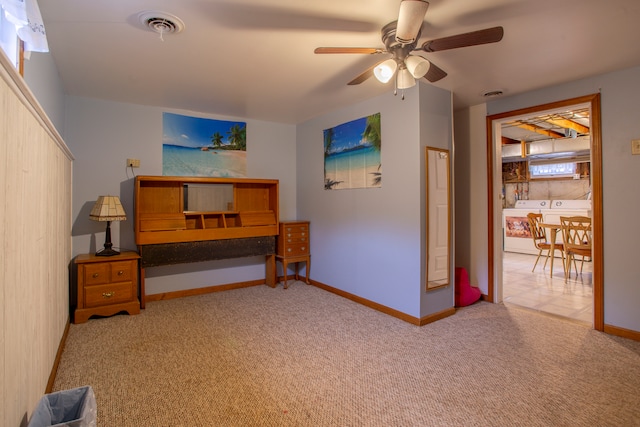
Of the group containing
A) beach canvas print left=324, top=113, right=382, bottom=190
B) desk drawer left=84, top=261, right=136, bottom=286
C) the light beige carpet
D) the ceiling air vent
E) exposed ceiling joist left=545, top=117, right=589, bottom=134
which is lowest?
Answer: the light beige carpet

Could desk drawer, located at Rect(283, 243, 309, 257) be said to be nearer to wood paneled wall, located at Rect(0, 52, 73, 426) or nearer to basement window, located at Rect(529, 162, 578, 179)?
wood paneled wall, located at Rect(0, 52, 73, 426)

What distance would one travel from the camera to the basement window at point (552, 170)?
7.64m

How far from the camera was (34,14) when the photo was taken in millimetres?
1395

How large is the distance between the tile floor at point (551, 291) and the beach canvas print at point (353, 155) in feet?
7.48

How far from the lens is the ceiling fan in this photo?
1629 millimetres

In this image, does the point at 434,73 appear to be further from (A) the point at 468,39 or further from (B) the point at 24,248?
(B) the point at 24,248

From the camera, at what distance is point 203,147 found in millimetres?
4207

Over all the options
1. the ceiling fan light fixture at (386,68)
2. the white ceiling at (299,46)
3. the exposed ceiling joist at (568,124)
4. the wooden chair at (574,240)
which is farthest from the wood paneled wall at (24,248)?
the exposed ceiling joist at (568,124)

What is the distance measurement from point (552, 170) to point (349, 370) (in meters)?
8.13

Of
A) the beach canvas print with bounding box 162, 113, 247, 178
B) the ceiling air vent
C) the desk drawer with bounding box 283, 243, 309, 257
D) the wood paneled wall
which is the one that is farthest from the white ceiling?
the desk drawer with bounding box 283, 243, 309, 257

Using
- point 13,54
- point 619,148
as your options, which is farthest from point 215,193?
point 619,148

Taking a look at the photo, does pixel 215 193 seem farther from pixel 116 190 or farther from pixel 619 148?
pixel 619 148

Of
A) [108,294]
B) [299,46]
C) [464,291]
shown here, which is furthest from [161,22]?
[464,291]

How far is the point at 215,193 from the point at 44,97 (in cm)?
207
